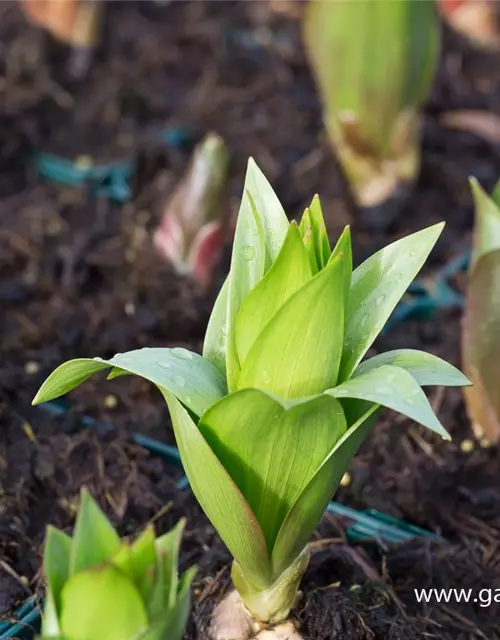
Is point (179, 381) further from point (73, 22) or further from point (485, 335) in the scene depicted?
point (73, 22)

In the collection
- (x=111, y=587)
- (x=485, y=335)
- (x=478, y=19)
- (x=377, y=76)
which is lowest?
(x=478, y=19)

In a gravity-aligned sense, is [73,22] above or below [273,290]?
below

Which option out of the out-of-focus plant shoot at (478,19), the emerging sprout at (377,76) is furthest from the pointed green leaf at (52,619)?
the out-of-focus plant shoot at (478,19)

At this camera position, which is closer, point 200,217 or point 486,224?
point 486,224

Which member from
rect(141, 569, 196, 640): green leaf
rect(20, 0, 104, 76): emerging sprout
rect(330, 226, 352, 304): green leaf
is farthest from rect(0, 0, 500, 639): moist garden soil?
rect(330, 226, 352, 304): green leaf

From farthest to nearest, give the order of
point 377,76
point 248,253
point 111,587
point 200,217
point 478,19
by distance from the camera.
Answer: point 478,19, point 377,76, point 200,217, point 248,253, point 111,587

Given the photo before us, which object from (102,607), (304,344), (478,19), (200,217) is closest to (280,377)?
(304,344)

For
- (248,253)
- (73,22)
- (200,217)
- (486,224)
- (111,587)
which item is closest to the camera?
(111,587)

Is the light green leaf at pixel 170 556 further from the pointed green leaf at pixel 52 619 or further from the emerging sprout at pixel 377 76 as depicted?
the emerging sprout at pixel 377 76
